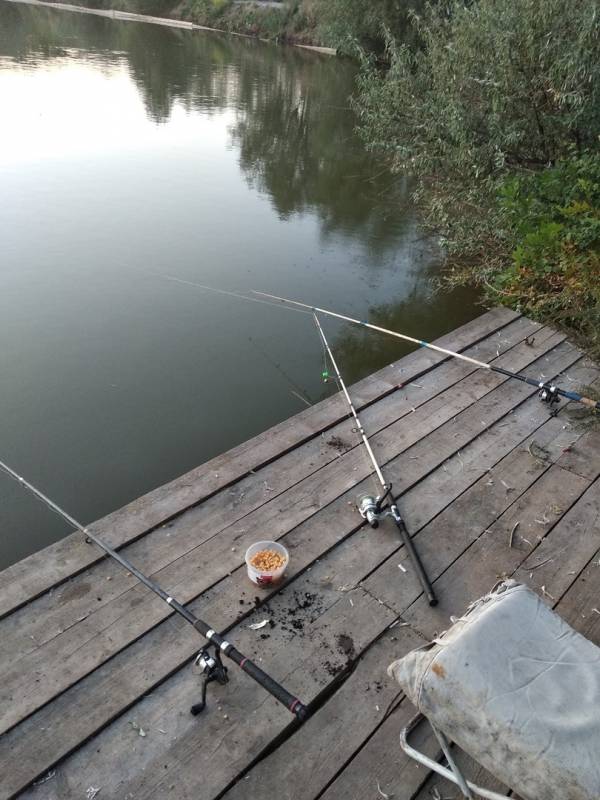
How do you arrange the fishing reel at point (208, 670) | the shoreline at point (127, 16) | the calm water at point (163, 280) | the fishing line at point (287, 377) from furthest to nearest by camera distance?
the shoreline at point (127, 16) < the fishing line at point (287, 377) < the calm water at point (163, 280) < the fishing reel at point (208, 670)

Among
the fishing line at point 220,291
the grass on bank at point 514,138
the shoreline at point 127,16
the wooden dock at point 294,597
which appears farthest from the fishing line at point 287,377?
the shoreline at point 127,16

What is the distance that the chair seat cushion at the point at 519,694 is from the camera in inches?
54.7

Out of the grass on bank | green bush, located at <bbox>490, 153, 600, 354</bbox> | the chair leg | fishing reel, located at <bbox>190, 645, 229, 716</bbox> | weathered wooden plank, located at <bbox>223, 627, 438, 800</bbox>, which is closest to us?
the chair leg

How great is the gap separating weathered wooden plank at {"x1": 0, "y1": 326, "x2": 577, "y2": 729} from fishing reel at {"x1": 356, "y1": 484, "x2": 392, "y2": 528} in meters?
0.17

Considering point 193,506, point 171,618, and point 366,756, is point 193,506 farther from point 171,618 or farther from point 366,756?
point 366,756

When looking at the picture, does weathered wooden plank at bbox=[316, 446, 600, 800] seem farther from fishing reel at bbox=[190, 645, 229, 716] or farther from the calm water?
the calm water

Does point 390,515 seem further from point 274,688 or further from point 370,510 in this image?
point 274,688

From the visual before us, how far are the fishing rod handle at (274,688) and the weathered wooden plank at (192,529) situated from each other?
594 millimetres

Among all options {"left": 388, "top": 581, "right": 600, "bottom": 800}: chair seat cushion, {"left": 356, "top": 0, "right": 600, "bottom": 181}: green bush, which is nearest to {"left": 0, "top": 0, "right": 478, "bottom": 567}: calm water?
{"left": 356, "top": 0, "right": 600, "bottom": 181}: green bush

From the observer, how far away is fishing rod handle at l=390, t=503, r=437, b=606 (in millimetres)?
2256

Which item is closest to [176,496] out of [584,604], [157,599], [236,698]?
[157,599]

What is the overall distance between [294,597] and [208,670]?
0.48m

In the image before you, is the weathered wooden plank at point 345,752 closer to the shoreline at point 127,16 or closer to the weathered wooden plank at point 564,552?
the weathered wooden plank at point 564,552

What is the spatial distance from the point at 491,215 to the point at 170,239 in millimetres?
3283
